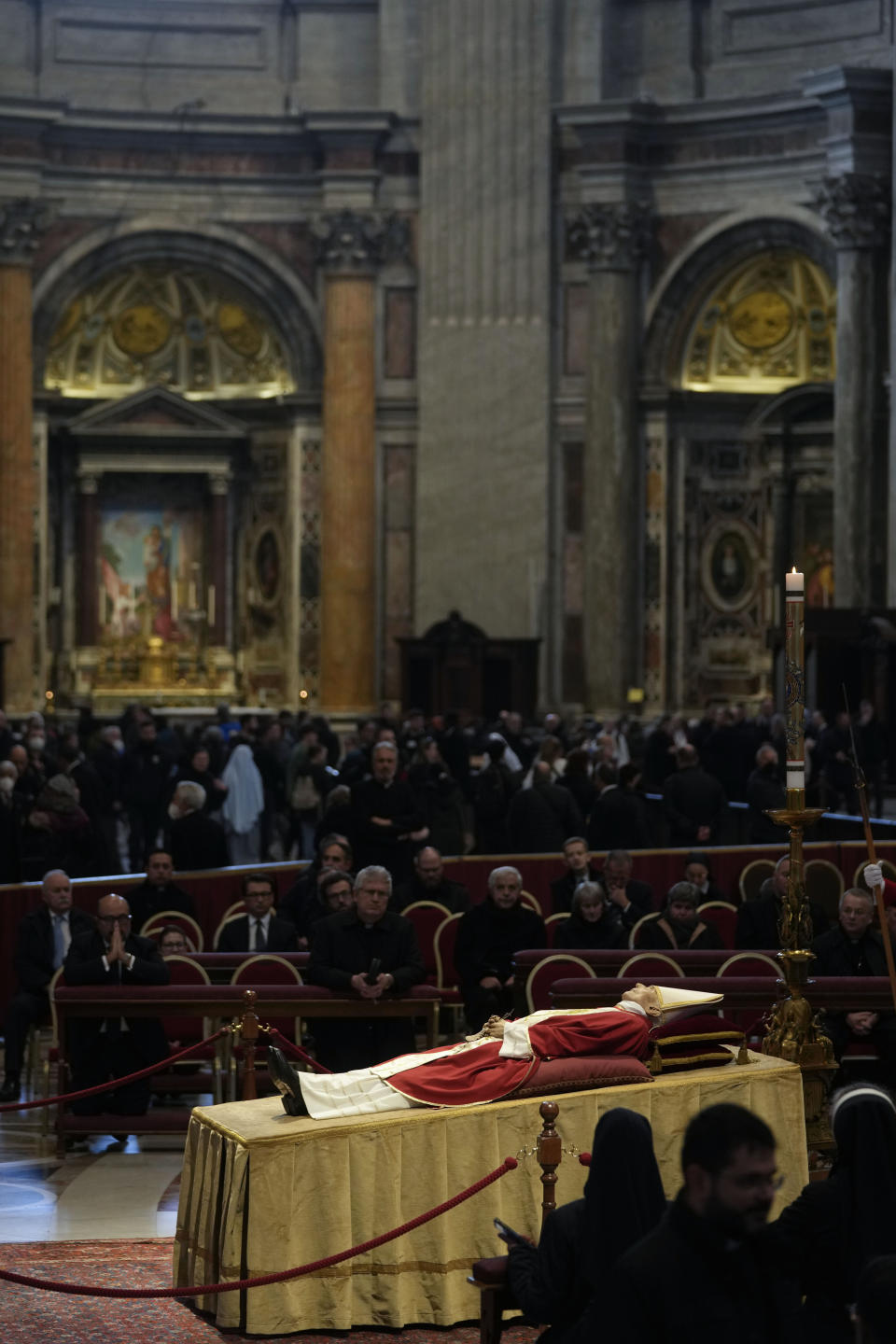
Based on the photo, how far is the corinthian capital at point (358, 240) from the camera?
91.8 ft

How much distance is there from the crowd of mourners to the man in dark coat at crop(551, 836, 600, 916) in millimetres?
1461

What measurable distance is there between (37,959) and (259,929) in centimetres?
125

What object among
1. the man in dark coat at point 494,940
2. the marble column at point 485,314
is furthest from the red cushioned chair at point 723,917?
the marble column at point 485,314

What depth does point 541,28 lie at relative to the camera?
2747 cm

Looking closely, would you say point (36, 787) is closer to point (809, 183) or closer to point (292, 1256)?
point (292, 1256)

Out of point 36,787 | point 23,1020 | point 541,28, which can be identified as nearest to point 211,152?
point 541,28

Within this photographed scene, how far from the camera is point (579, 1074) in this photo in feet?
26.8

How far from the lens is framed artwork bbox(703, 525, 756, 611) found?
28484 millimetres

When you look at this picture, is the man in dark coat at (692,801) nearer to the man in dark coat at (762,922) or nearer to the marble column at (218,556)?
the man in dark coat at (762,922)

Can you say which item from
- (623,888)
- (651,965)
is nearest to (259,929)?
(623,888)

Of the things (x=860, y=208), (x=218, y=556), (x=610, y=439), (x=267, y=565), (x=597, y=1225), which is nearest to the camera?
(x=597, y=1225)

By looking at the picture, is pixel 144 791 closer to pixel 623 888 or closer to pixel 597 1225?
pixel 623 888

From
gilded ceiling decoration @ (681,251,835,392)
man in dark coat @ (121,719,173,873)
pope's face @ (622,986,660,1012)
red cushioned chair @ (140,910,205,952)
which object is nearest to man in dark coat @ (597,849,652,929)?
red cushioned chair @ (140,910,205,952)

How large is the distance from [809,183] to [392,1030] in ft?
59.6
